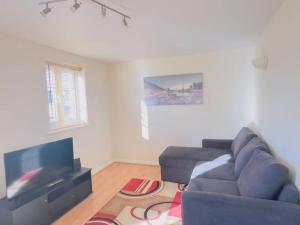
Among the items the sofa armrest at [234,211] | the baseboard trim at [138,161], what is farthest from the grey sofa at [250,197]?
the baseboard trim at [138,161]

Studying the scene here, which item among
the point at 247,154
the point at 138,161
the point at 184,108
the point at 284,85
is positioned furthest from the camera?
the point at 138,161

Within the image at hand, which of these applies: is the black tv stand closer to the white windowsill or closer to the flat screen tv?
the flat screen tv

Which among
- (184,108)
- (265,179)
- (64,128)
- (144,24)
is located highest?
(144,24)

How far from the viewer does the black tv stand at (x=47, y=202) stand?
208 centimetres

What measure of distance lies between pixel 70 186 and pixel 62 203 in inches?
8.5

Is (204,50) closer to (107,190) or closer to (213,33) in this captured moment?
(213,33)

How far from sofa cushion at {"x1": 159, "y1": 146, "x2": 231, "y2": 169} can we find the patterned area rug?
0.33 meters

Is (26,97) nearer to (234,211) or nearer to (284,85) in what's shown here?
(234,211)

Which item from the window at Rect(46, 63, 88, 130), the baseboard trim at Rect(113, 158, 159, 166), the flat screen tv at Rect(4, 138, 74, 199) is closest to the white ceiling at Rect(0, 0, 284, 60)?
the window at Rect(46, 63, 88, 130)

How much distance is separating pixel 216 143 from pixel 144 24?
2.33m

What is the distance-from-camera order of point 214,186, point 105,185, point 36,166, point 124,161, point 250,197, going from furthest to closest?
1. point 124,161
2. point 105,185
3. point 36,166
4. point 214,186
5. point 250,197

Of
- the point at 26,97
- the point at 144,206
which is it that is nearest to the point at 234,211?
the point at 144,206

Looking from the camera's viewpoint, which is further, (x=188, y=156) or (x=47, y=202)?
(x=188, y=156)

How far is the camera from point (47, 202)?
2373 millimetres
